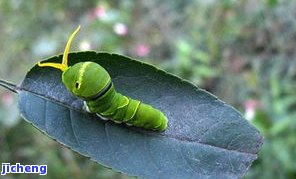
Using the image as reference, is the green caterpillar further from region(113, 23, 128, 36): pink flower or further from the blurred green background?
region(113, 23, 128, 36): pink flower

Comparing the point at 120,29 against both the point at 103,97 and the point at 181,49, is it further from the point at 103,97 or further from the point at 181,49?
the point at 103,97

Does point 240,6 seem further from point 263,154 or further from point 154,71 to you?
point 154,71

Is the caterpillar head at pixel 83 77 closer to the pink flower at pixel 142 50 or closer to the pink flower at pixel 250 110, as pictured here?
the pink flower at pixel 250 110

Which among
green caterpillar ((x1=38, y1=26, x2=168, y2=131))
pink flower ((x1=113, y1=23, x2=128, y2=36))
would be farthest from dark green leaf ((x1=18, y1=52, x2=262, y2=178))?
pink flower ((x1=113, y1=23, x2=128, y2=36))

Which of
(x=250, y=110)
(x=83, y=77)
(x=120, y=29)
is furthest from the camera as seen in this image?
(x=120, y=29)

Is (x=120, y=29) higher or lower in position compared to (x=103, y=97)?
higher

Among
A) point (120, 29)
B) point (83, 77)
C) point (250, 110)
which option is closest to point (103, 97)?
point (83, 77)
